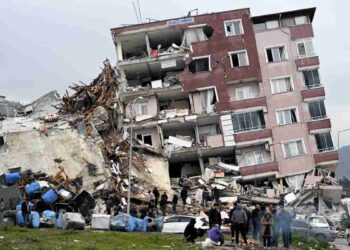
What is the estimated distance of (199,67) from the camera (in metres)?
61.7

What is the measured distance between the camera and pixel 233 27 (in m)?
62.0

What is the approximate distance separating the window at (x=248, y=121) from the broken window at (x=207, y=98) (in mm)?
2956

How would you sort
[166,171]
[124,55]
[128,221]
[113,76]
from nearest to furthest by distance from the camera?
[128,221] < [166,171] < [113,76] < [124,55]

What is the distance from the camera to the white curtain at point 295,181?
187 feet

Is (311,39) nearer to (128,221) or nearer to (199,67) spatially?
(199,67)

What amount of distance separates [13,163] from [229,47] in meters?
26.1

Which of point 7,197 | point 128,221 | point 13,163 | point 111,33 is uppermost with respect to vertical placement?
point 111,33

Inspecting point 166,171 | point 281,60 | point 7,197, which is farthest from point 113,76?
point 7,197

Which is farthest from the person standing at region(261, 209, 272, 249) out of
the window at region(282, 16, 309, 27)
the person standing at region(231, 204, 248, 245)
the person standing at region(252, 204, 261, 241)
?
the window at region(282, 16, 309, 27)

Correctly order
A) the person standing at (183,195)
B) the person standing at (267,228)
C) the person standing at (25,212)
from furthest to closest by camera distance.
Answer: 1. the person standing at (183,195)
2. the person standing at (25,212)
3. the person standing at (267,228)

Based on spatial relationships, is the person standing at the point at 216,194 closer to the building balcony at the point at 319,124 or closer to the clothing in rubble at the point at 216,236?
the building balcony at the point at 319,124

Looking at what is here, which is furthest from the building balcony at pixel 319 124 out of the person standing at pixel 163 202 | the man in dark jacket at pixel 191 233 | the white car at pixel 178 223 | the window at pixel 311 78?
the man in dark jacket at pixel 191 233

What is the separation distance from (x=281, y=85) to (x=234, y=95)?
5123mm

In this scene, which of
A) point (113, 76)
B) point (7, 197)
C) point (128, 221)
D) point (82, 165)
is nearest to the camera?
point (128, 221)
